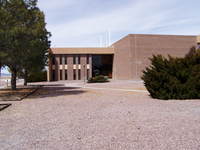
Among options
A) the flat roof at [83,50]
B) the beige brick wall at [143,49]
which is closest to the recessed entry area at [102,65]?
Result: the flat roof at [83,50]

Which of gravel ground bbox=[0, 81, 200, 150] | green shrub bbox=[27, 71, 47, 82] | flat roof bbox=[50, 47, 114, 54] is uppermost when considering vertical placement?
flat roof bbox=[50, 47, 114, 54]

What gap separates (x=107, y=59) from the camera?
56.0 meters

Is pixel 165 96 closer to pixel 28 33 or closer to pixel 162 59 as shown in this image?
pixel 162 59

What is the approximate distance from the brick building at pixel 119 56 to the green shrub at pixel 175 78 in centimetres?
2561

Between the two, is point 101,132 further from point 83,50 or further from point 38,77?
point 38,77

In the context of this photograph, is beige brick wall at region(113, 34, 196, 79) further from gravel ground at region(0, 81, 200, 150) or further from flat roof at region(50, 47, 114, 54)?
gravel ground at region(0, 81, 200, 150)

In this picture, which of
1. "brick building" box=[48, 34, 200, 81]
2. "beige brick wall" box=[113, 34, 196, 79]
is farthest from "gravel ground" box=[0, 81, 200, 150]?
"beige brick wall" box=[113, 34, 196, 79]

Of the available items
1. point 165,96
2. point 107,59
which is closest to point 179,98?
point 165,96

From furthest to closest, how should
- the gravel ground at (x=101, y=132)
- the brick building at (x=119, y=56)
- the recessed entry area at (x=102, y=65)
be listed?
the recessed entry area at (x=102, y=65) → the brick building at (x=119, y=56) → the gravel ground at (x=101, y=132)

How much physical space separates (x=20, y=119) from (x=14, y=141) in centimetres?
296

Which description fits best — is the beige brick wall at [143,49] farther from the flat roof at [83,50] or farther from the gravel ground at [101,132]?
the gravel ground at [101,132]

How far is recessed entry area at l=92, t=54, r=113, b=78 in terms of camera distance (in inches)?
2185

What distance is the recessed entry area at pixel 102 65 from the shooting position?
55.5 metres

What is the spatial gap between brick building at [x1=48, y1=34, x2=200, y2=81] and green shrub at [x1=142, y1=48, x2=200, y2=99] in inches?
1008
